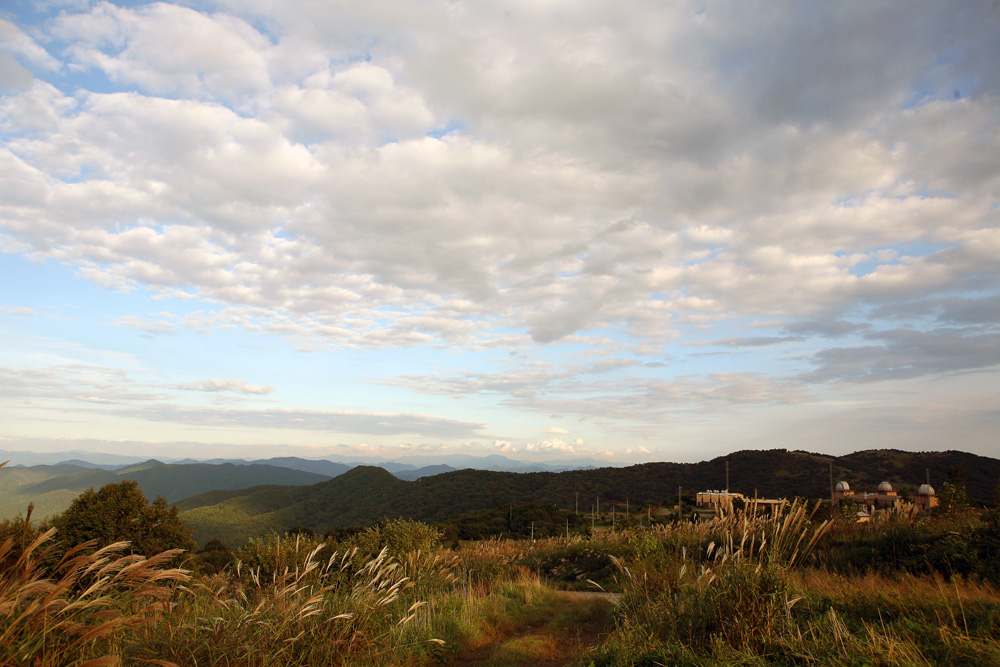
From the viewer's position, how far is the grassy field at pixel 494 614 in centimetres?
316

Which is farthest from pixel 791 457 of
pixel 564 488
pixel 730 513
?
pixel 730 513

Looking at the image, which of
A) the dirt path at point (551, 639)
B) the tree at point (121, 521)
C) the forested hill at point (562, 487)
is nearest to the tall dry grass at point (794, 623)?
the dirt path at point (551, 639)

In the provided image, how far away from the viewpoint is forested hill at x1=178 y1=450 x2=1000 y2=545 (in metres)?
63.8

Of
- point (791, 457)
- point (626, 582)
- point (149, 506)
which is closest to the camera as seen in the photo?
point (626, 582)

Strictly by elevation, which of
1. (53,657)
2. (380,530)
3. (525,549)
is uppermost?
(53,657)

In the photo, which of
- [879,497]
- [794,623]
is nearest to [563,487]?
[879,497]

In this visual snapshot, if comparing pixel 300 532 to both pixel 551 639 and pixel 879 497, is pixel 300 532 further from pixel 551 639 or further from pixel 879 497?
pixel 879 497

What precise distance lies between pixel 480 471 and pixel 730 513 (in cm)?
9210

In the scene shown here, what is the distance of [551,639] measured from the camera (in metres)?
7.22

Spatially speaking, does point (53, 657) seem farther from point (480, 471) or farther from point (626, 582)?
point (480, 471)

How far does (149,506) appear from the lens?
21969 mm

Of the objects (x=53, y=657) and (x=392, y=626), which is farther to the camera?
(x=392, y=626)

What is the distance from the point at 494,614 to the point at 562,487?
76628 mm

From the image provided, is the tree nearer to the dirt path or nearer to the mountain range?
the dirt path
